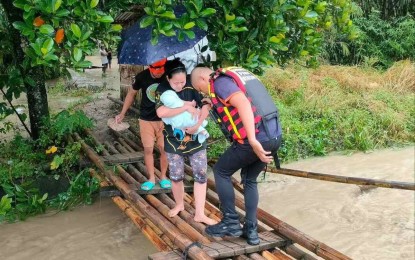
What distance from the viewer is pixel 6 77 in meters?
4.47

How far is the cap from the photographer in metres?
3.59

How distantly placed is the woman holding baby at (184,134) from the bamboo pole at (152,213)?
0.17 m

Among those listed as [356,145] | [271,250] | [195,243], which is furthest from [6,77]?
[356,145]

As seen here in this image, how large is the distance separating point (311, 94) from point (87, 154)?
5.01 meters

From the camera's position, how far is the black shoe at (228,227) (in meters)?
2.92

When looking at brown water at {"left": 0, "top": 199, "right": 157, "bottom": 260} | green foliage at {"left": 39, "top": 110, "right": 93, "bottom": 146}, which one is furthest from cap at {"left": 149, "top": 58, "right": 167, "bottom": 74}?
green foliage at {"left": 39, "top": 110, "right": 93, "bottom": 146}

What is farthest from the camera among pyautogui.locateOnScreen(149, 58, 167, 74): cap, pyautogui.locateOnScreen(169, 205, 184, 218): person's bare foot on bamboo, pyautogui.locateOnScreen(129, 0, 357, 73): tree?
pyautogui.locateOnScreen(149, 58, 167, 74): cap

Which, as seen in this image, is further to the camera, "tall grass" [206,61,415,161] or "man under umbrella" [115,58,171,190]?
"tall grass" [206,61,415,161]

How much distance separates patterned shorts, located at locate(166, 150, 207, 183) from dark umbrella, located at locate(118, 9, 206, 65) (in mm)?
806

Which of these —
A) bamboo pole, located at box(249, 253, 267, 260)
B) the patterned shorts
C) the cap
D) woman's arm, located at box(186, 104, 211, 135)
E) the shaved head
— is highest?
the cap

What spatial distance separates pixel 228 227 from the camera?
2932 mm

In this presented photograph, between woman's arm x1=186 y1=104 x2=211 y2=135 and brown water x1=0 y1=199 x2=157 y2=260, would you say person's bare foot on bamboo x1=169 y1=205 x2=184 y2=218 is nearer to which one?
woman's arm x1=186 y1=104 x2=211 y2=135

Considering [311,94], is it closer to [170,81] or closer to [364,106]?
[364,106]

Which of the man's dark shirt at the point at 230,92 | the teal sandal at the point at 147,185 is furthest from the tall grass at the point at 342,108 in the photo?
the man's dark shirt at the point at 230,92
